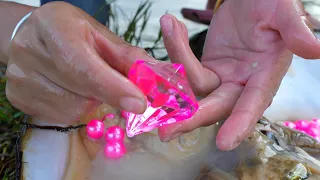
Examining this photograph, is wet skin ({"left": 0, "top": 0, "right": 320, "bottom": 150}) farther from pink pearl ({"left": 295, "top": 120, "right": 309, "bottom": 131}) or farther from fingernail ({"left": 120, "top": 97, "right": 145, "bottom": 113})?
pink pearl ({"left": 295, "top": 120, "right": 309, "bottom": 131})

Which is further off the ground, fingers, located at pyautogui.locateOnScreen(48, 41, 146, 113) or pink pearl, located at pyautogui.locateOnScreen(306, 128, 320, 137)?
fingers, located at pyautogui.locateOnScreen(48, 41, 146, 113)

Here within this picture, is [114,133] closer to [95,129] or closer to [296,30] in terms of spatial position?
[95,129]

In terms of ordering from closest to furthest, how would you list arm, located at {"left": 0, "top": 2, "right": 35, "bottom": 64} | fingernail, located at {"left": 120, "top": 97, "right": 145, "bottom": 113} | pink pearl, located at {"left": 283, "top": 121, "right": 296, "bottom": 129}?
1. fingernail, located at {"left": 120, "top": 97, "right": 145, "bottom": 113}
2. arm, located at {"left": 0, "top": 2, "right": 35, "bottom": 64}
3. pink pearl, located at {"left": 283, "top": 121, "right": 296, "bottom": 129}

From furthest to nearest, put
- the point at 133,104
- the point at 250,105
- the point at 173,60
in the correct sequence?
the point at 173,60 → the point at 250,105 → the point at 133,104

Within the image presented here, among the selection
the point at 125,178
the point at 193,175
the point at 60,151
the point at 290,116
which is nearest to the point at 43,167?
the point at 60,151

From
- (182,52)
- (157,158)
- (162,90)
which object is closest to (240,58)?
(182,52)

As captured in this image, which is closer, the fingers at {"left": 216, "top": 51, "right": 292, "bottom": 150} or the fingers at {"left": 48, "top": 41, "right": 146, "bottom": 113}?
the fingers at {"left": 48, "top": 41, "right": 146, "bottom": 113}

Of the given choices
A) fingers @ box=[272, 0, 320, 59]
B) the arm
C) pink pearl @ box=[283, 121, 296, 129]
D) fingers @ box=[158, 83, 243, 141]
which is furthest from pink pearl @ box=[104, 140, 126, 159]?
pink pearl @ box=[283, 121, 296, 129]

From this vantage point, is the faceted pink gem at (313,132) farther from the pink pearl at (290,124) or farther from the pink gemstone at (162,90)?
the pink gemstone at (162,90)
